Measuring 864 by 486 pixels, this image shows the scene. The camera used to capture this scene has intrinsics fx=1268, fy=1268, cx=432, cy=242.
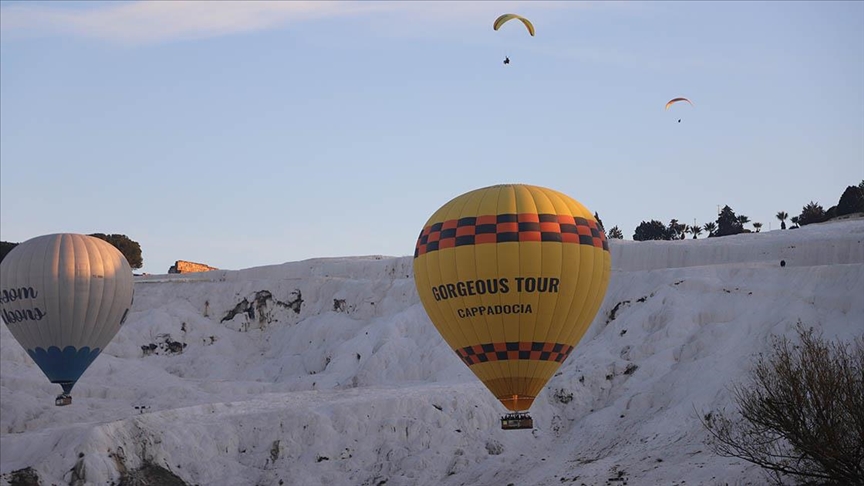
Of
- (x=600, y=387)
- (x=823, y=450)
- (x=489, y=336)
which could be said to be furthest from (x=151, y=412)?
(x=823, y=450)

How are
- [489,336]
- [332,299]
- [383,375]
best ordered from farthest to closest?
1. [332,299]
2. [383,375]
3. [489,336]

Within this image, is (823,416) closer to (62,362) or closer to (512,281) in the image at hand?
(512,281)

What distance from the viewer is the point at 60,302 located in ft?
214

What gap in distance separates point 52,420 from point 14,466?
9.91 m

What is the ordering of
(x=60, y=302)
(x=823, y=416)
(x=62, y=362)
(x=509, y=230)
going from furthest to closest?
1. (x=62, y=362)
2. (x=60, y=302)
3. (x=509, y=230)
4. (x=823, y=416)

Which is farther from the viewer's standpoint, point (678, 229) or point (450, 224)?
point (678, 229)

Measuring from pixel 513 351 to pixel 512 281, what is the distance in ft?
8.80

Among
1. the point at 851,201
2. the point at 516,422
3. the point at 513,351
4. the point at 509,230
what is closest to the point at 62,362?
the point at 513,351

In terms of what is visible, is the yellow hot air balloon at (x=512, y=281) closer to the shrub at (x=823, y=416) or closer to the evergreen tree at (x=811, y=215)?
the shrub at (x=823, y=416)

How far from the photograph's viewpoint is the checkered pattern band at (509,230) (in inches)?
1850

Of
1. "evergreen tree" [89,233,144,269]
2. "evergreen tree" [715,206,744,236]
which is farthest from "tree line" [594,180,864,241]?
"evergreen tree" [89,233,144,269]

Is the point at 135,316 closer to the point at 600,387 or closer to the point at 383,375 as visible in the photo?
the point at 383,375

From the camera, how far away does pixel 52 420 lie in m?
74.1

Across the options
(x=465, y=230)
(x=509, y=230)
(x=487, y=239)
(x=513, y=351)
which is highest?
(x=465, y=230)
